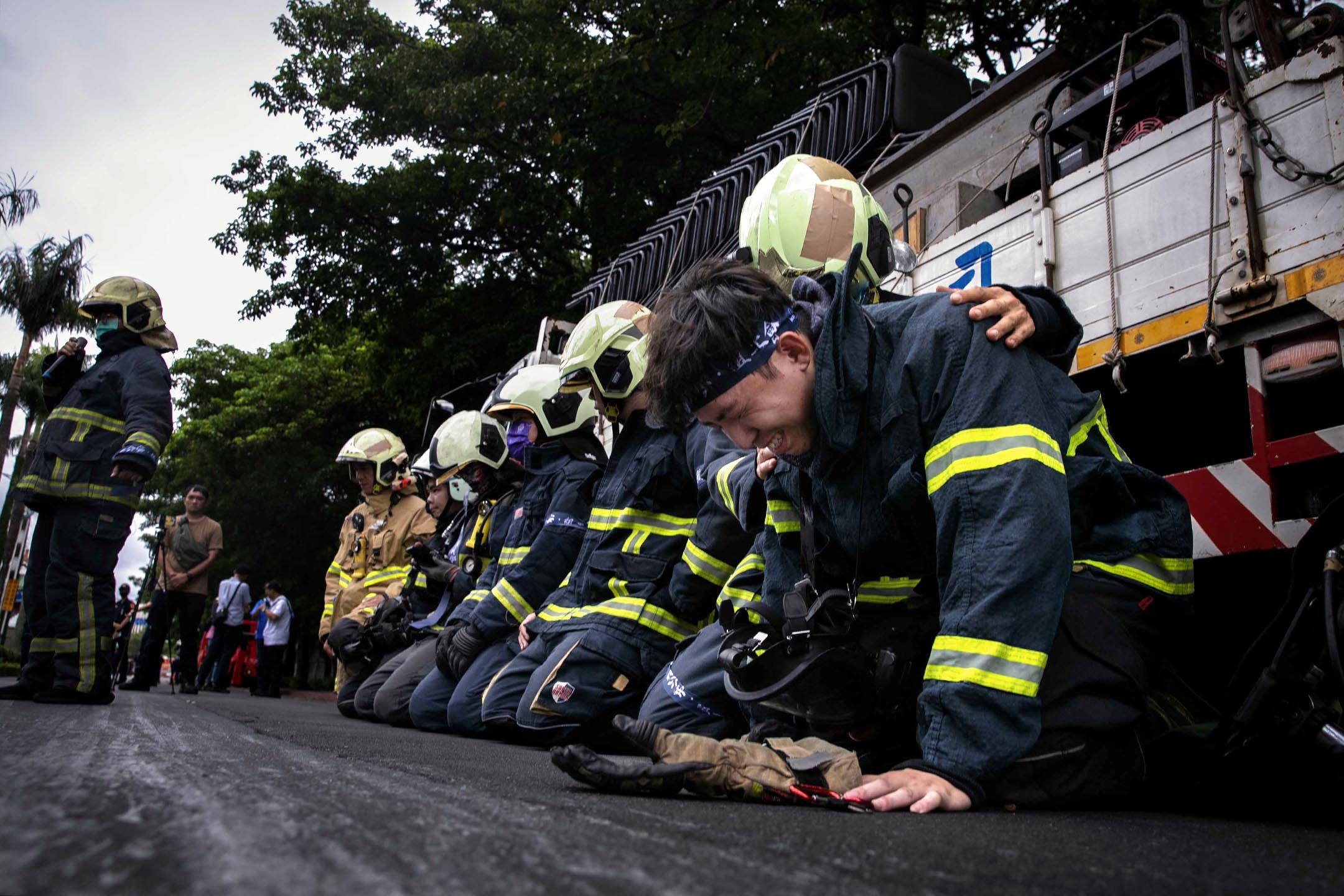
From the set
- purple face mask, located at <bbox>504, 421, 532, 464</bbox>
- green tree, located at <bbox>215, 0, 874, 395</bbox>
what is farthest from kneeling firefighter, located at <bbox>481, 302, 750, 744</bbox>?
green tree, located at <bbox>215, 0, 874, 395</bbox>

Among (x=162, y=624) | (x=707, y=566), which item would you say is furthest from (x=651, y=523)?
(x=162, y=624)

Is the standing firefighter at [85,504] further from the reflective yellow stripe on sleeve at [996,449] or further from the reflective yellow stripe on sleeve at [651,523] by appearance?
the reflective yellow stripe on sleeve at [996,449]

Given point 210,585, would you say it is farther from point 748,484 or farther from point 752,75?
point 748,484

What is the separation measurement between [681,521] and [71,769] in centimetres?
269

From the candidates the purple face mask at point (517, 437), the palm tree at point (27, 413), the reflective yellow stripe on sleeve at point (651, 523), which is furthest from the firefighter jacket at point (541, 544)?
the palm tree at point (27, 413)

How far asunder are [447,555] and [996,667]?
5.90 m

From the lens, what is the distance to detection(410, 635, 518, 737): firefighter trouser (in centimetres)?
480

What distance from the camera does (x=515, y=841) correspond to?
0.95 meters

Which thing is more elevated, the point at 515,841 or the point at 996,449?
the point at 996,449

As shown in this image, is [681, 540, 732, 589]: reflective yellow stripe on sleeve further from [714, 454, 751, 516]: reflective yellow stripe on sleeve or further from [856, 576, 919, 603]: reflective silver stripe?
[856, 576, 919, 603]: reflective silver stripe

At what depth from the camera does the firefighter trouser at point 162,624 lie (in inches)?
343

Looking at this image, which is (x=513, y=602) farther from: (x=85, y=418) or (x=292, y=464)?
(x=292, y=464)

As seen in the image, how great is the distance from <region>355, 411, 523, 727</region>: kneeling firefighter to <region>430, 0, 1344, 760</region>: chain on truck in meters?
3.32

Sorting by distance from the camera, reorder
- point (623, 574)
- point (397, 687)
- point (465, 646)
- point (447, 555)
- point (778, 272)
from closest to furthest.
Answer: point (778, 272)
point (623, 574)
point (465, 646)
point (397, 687)
point (447, 555)
